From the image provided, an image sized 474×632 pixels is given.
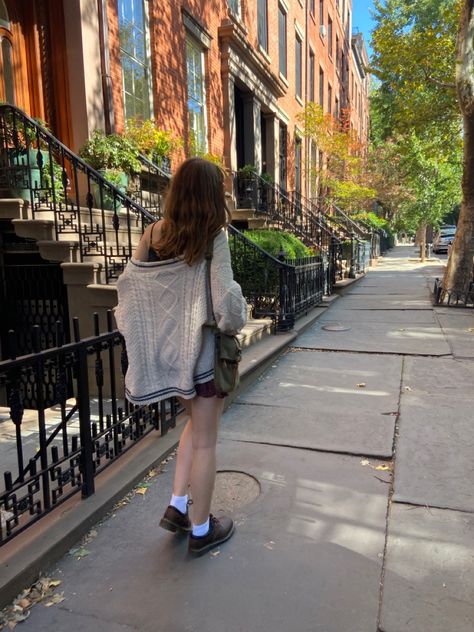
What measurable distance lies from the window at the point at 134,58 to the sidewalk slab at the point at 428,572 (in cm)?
788

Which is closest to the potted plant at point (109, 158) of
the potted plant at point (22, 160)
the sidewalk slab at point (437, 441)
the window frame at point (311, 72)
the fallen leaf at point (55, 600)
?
the potted plant at point (22, 160)

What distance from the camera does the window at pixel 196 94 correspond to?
35.3 ft

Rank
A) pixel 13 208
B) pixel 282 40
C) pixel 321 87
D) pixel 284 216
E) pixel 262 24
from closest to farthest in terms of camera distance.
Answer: pixel 13 208 < pixel 284 216 < pixel 262 24 < pixel 282 40 < pixel 321 87

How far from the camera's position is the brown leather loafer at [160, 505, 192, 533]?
2.54 meters

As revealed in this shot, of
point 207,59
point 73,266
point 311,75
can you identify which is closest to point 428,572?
point 73,266

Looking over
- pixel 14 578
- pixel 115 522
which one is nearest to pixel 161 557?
pixel 115 522

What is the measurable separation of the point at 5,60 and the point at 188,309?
655cm

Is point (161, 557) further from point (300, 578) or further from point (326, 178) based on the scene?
point (326, 178)

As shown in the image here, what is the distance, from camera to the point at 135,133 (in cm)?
812

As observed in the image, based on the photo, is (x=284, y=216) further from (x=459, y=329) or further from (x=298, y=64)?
(x=298, y=64)

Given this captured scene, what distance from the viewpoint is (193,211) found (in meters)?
2.17

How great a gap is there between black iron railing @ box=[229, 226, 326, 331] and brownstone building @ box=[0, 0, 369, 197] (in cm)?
288

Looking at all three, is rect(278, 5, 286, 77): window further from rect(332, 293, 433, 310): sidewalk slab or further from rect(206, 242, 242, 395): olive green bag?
rect(206, 242, 242, 395): olive green bag

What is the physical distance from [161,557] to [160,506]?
1.56 ft
